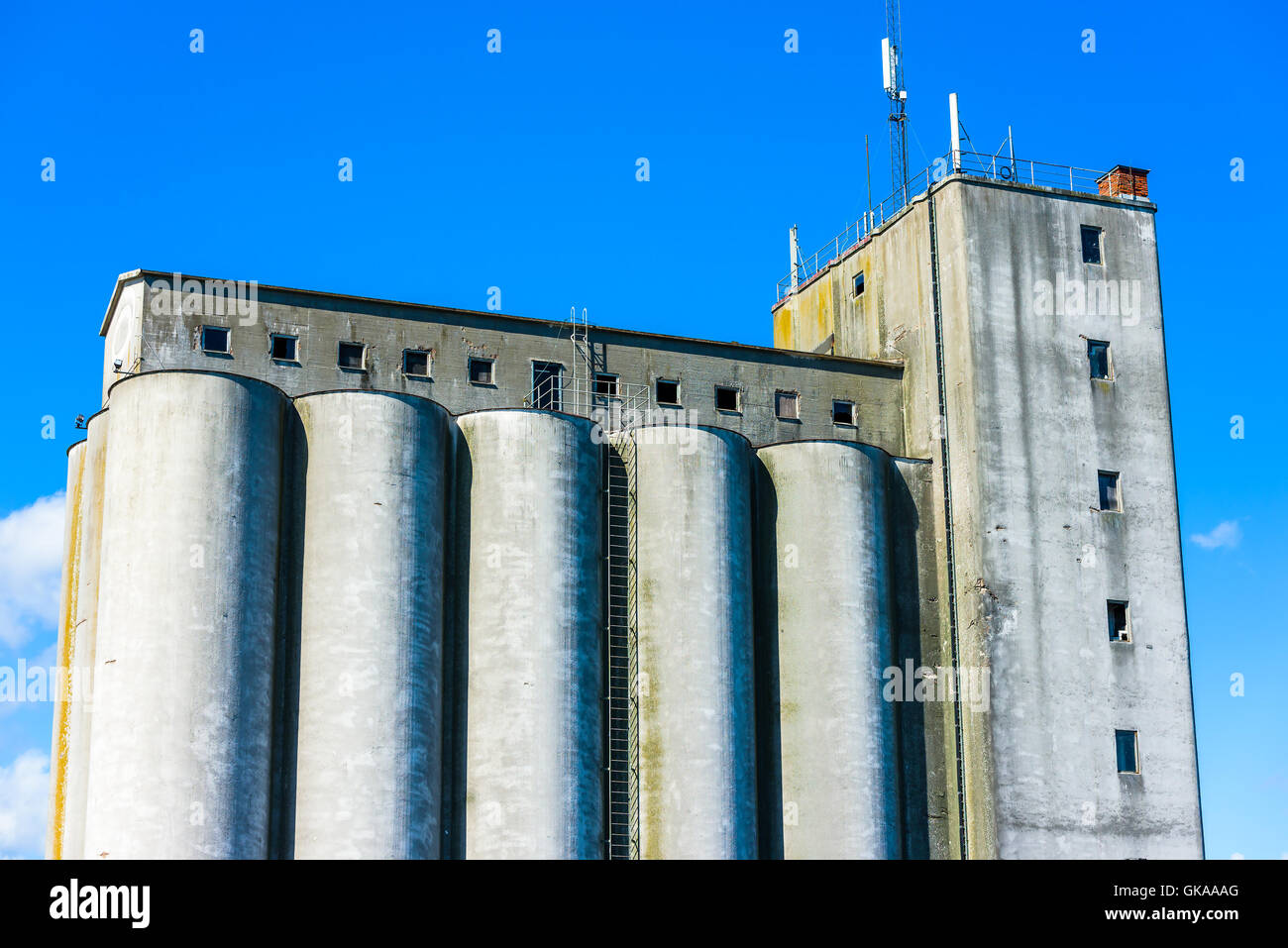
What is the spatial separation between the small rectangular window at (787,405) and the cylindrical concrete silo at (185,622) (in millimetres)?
16299

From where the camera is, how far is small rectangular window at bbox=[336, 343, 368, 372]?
49.8 m

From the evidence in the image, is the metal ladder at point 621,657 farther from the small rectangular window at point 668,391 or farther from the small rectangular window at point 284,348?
the small rectangular window at point 284,348

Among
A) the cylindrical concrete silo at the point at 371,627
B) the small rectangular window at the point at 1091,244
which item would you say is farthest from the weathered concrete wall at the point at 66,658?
→ the small rectangular window at the point at 1091,244

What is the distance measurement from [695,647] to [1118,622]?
539 inches

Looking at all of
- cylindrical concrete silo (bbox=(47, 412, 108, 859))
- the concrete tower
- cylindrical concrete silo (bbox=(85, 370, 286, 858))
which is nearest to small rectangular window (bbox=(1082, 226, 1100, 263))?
the concrete tower

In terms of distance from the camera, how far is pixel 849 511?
50.8m

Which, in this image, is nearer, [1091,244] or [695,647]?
[695,647]

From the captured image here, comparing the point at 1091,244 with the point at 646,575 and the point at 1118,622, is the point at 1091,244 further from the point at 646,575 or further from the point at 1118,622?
the point at 646,575

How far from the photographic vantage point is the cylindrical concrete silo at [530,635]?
4512cm

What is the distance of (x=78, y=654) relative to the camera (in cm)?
4712

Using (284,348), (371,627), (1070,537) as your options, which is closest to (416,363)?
(284,348)

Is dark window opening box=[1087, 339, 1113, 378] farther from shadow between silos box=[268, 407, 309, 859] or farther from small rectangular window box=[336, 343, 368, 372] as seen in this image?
shadow between silos box=[268, 407, 309, 859]

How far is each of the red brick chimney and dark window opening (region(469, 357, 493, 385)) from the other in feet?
69.8
